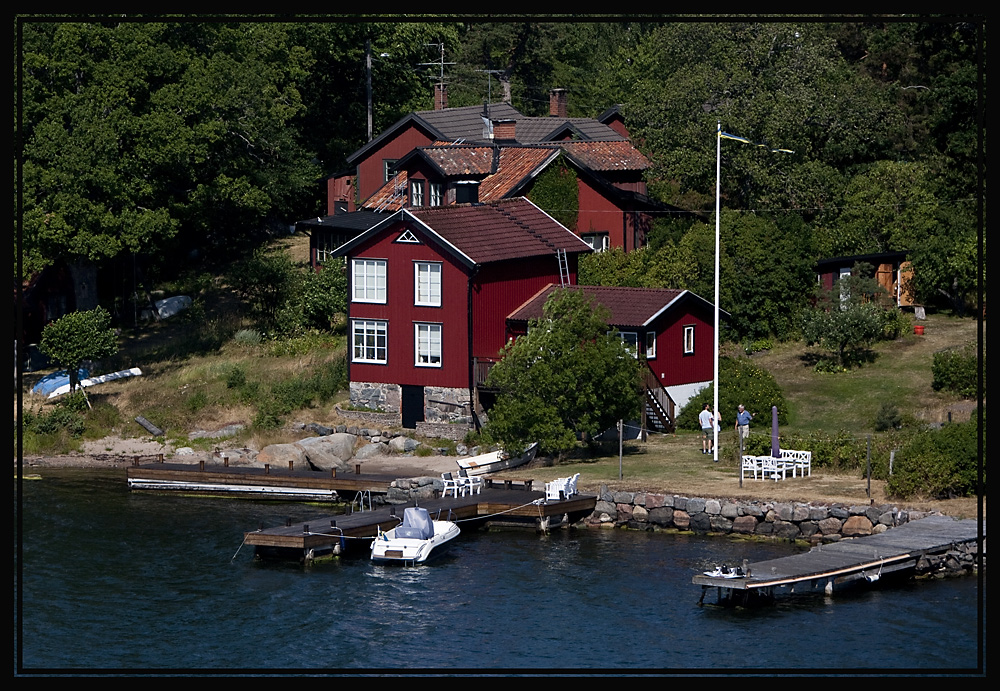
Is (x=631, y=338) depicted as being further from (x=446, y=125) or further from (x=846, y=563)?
(x=446, y=125)

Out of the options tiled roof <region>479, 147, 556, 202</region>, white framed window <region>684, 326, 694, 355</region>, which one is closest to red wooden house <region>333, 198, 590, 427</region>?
white framed window <region>684, 326, 694, 355</region>

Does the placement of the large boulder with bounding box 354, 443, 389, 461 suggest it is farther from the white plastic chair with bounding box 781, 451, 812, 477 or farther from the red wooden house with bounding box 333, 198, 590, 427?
the white plastic chair with bounding box 781, 451, 812, 477

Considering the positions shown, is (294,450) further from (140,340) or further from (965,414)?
(965,414)

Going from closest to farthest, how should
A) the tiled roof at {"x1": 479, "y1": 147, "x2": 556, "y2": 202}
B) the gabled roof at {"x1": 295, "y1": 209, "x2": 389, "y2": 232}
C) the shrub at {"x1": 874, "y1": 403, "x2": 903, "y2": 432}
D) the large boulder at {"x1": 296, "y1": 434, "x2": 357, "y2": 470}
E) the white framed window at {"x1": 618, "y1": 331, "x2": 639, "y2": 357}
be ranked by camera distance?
the shrub at {"x1": 874, "y1": 403, "x2": 903, "y2": 432} → the large boulder at {"x1": 296, "y1": 434, "x2": 357, "y2": 470} → the white framed window at {"x1": 618, "y1": 331, "x2": 639, "y2": 357} → the tiled roof at {"x1": 479, "y1": 147, "x2": 556, "y2": 202} → the gabled roof at {"x1": 295, "y1": 209, "x2": 389, "y2": 232}

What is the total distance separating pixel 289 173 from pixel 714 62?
71.9 ft

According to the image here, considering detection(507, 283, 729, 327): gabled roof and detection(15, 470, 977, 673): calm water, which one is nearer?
detection(15, 470, 977, 673): calm water

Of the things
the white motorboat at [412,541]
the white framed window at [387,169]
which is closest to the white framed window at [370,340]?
the white motorboat at [412,541]

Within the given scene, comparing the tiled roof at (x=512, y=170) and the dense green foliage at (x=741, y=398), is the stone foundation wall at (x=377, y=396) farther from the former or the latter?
the tiled roof at (x=512, y=170)

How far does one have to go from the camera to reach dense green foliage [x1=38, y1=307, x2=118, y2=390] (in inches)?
2448

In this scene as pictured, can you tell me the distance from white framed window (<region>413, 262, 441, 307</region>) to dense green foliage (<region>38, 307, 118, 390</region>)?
43.2ft

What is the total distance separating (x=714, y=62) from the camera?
76.2 meters

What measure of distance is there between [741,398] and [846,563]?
1531 centimetres

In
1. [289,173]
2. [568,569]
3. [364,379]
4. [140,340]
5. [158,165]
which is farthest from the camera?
[289,173]

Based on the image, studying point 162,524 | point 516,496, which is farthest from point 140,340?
point 516,496
